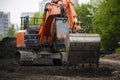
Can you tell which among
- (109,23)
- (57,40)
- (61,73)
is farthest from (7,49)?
(61,73)

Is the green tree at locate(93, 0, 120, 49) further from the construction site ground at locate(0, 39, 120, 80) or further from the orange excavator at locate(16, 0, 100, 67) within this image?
the construction site ground at locate(0, 39, 120, 80)

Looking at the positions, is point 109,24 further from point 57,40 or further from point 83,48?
point 83,48

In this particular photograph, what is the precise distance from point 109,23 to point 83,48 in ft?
94.6

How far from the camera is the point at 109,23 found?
1948 inches

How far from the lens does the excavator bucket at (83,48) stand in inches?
811

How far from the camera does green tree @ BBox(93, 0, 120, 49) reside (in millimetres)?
48031

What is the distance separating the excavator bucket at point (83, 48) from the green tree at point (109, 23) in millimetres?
26724

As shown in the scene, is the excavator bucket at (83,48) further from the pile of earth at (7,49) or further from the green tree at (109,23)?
the green tree at (109,23)

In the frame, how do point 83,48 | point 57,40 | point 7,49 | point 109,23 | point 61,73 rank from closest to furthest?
point 61,73
point 83,48
point 57,40
point 7,49
point 109,23

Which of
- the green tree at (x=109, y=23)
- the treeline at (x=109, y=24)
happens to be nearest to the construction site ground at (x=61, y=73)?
the treeline at (x=109, y=24)

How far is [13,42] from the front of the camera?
43.4 meters

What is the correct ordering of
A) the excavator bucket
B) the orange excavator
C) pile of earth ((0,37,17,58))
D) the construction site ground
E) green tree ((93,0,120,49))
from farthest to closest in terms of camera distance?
green tree ((93,0,120,49))
pile of earth ((0,37,17,58))
the orange excavator
the excavator bucket
the construction site ground

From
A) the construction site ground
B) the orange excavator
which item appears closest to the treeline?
the orange excavator

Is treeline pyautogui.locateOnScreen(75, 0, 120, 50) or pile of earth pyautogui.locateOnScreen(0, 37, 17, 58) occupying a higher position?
treeline pyautogui.locateOnScreen(75, 0, 120, 50)
